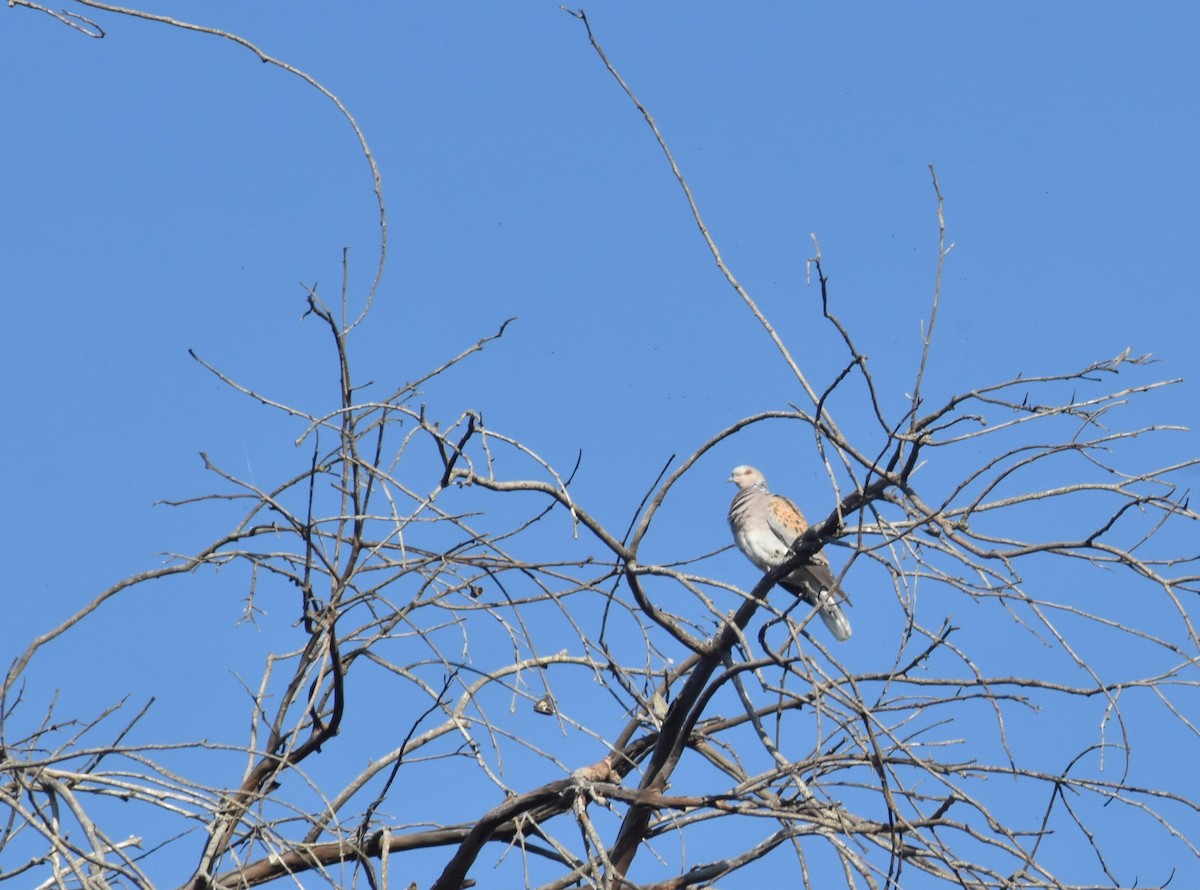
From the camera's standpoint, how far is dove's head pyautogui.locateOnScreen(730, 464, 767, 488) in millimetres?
8164

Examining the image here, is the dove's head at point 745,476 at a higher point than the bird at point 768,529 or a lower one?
higher

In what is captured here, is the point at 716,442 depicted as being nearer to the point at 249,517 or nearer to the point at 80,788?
the point at 249,517

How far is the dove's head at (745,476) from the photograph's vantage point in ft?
26.8

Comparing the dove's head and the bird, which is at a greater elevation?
the dove's head

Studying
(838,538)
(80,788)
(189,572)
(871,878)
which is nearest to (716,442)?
(838,538)

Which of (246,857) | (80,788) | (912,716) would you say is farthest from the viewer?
(912,716)

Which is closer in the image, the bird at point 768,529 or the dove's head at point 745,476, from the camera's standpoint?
the bird at point 768,529

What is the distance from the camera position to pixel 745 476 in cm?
819

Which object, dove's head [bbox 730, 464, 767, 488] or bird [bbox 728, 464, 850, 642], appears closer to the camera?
bird [bbox 728, 464, 850, 642]

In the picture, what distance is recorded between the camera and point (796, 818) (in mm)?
2965

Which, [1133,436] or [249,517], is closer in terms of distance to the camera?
[1133,436]

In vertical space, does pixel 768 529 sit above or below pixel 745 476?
below

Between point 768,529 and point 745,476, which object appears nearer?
point 768,529

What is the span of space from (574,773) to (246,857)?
81cm
